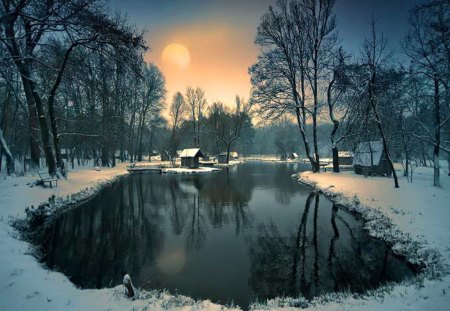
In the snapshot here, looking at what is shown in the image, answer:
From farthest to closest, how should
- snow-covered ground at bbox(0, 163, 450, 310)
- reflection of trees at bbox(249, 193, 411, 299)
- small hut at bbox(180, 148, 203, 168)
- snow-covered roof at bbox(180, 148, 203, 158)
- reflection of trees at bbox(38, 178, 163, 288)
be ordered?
small hut at bbox(180, 148, 203, 168) → snow-covered roof at bbox(180, 148, 203, 158) → reflection of trees at bbox(38, 178, 163, 288) → reflection of trees at bbox(249, 193, 411, 299) → snow-covered ground at bbox(0, 163, 450, 310)

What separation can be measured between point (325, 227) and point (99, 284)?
9644 millimetres

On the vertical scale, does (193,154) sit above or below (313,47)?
below

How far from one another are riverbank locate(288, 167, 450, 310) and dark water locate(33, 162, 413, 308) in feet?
2.30

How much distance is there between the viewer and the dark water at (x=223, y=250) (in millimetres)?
7168

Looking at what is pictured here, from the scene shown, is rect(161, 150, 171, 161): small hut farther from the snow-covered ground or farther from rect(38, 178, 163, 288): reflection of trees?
→ the snow-covered ground

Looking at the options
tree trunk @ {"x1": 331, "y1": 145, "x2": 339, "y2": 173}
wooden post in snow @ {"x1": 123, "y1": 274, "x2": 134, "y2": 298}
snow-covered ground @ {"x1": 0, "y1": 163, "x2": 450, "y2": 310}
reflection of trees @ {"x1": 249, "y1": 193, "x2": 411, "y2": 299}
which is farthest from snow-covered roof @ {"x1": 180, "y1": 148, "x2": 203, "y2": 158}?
wooden post in snow @ {"x1": 123, "y1": 274, "x2": 134, "y2": 298}

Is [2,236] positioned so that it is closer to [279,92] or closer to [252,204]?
[252,204]

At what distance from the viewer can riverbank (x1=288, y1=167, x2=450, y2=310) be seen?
5.67 m

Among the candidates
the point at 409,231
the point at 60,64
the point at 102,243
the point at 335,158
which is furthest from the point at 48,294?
the point at 335,158

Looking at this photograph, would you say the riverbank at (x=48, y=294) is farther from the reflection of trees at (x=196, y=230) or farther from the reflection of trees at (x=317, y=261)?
the reflection of trees at (x=196, y=230)

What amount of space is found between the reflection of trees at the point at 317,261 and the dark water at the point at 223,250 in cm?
3

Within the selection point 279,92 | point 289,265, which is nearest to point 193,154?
point 279,92

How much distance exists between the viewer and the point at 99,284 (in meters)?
6.98

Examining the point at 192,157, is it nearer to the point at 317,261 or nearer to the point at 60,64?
the point at 60,64
